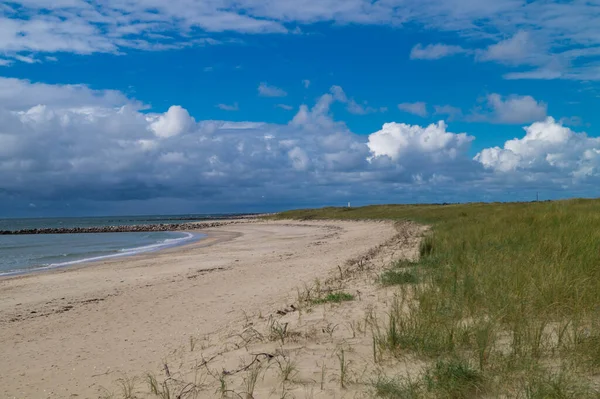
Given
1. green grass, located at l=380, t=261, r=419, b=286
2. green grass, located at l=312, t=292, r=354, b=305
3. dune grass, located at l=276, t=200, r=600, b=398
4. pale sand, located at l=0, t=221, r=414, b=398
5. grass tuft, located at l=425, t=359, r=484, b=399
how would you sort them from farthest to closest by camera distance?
green grass, located at l=380, t=261, r=419, b=286 < green grass, located at l=312, t=292, r=354, b=305 < pale sand, located at l=0, t=221, r=414, b=398 < dune grass, located at l=276, t=200, r=600, b=398 < grass tuft, located at l=425, t=359, r=484, b=399

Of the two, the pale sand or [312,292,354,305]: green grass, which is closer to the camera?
the pale sand

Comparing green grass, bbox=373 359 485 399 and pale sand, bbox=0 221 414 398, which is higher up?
green grass, bbox=373 359 485 399

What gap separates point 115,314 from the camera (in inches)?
368

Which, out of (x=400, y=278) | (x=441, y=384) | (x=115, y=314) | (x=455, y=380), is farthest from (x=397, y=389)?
(x=115, y=314)

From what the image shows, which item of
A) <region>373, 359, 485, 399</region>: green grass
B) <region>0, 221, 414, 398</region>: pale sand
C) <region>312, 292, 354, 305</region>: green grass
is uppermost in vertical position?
<region>373, 359, 485, 399</region>: green grass

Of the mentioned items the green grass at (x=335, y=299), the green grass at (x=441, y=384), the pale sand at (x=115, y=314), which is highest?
the green grass at (x=441, y=384)

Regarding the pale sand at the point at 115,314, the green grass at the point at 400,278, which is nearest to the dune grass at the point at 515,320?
the green grass at the point at 400,278

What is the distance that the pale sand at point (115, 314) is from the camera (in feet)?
19.6

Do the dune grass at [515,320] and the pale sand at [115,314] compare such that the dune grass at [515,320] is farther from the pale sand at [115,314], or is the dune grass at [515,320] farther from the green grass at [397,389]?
the pale sand at [115,314]

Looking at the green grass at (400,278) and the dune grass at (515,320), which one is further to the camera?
the green grass at (400,278)

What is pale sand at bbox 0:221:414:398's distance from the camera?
599cm

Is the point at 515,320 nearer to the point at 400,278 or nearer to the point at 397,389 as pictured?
the point at 397,389

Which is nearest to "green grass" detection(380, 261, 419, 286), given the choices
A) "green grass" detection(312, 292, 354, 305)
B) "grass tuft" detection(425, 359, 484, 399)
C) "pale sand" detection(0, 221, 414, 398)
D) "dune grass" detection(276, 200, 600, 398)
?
"dune grass" detection(276, 200, 600, 398)

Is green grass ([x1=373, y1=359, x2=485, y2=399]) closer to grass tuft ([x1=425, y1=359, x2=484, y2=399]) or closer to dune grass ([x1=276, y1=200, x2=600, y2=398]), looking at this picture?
grass tuft ([x1=425, y1=359, x2=484, y2=399])
